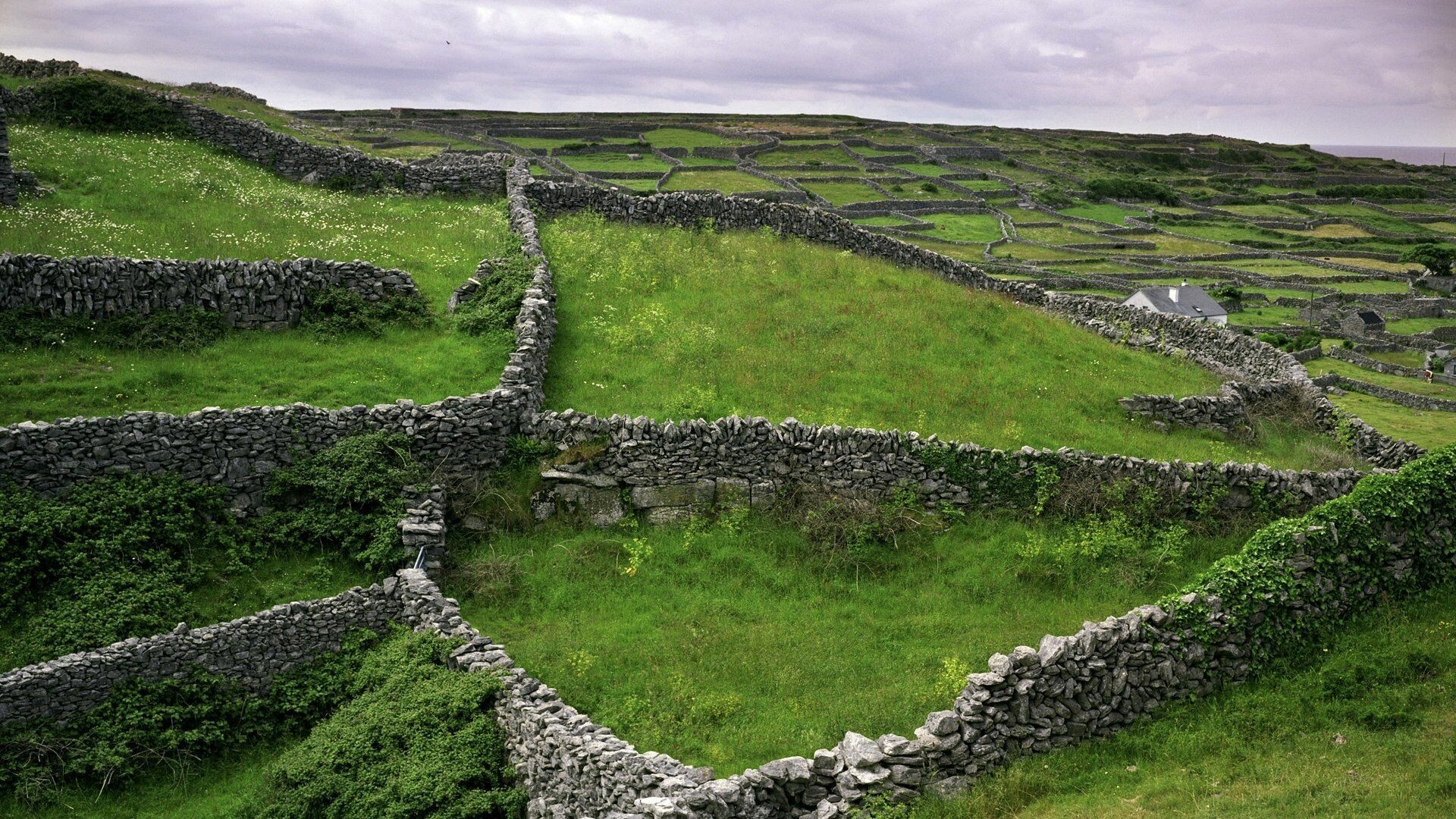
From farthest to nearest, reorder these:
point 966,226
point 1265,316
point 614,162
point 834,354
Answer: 1. point 966,226
2. point 614,162
3. point 1265,316
4. point 834,354

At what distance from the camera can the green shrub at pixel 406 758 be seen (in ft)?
40.5

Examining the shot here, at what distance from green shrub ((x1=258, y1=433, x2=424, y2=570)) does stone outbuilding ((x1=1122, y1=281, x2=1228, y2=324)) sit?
61221 mm

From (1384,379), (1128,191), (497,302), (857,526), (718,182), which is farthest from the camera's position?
(1128,191)

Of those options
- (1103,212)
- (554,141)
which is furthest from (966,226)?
(554,141)

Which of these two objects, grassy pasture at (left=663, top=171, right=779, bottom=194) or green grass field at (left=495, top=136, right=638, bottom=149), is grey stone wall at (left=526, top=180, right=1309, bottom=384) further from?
green grass field at (left=495, top=136, right=638, bottom=149)

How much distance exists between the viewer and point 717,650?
15.3 metres

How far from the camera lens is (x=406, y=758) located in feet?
42.7

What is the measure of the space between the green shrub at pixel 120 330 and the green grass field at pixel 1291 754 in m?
18.6

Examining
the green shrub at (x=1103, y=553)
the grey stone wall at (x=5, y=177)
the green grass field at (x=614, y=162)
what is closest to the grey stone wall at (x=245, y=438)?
the green shrub at (x=1103, y=553)

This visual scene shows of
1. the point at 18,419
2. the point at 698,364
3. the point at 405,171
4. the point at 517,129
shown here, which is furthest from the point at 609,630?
the point at 517,129

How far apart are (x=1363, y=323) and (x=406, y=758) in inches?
3458

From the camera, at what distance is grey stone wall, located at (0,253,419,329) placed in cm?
2106

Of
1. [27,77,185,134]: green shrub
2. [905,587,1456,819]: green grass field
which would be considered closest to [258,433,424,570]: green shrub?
[905,587,1456,819]: green grass field

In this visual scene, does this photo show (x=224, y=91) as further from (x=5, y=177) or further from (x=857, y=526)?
(x=857, y=526)
